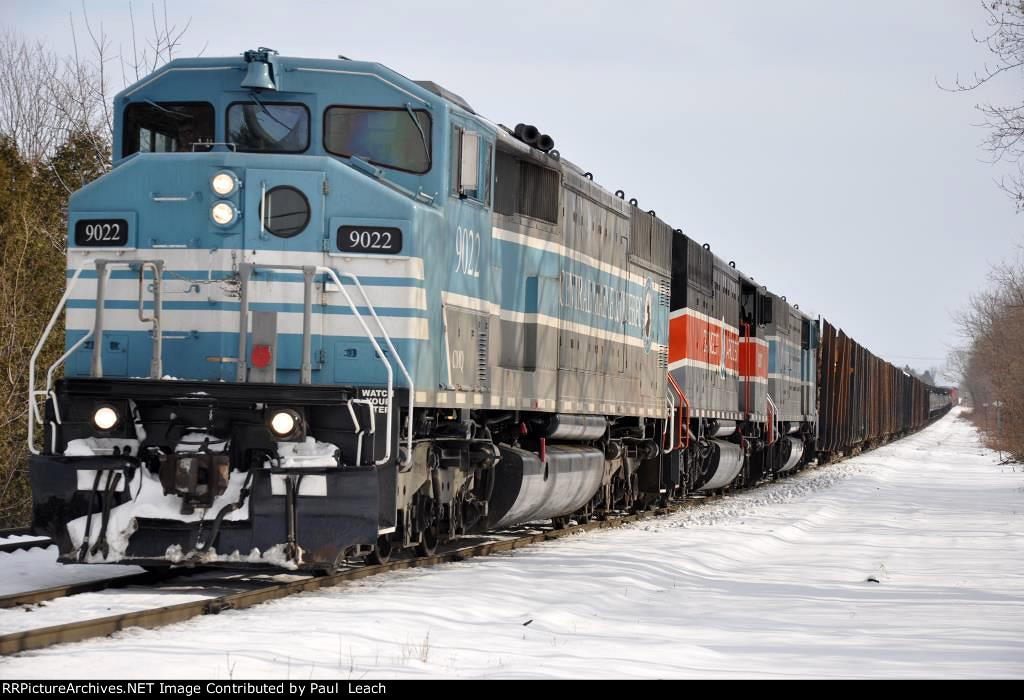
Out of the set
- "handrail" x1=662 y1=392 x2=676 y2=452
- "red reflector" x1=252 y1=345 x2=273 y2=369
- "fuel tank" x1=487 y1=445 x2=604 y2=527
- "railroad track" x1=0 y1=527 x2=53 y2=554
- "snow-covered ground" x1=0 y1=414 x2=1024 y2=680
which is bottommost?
"snow-covered ground" x1=0 y1=414 x2=1024 y2=680

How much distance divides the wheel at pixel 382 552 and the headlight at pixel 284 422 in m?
2.30

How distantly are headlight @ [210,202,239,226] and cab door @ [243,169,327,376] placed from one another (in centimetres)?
11

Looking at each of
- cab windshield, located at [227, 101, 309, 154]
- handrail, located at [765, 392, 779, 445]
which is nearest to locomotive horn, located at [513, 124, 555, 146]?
cab windshield, located at [227, 101, 309, 154]

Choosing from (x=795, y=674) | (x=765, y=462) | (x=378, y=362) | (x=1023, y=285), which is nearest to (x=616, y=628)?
(x=795, y=674)

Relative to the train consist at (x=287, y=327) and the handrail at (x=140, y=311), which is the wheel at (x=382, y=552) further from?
the handrail at (x=140, y=311)

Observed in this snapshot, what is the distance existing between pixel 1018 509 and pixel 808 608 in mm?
15473

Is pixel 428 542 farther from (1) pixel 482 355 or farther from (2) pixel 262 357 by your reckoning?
(2) pixel 262 357

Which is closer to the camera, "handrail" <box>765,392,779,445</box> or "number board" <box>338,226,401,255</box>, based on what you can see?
"number board" <box>338,226,401,255</box>

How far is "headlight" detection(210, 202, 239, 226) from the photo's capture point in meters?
9.84

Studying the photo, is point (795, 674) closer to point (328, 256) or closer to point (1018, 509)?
point (328, 256)

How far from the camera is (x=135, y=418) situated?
9516 mm

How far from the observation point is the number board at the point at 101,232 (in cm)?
998

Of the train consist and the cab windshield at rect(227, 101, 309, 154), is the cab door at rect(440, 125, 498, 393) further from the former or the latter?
the cab windshield at rect(227, 101, 309, 154)

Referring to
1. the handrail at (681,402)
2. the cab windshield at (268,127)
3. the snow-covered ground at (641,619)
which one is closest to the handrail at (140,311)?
the cab windshield at (268,127)
